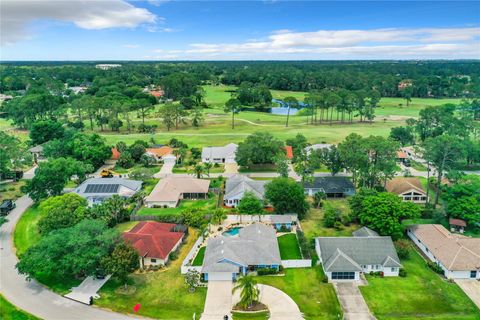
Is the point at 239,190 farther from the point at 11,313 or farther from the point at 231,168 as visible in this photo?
the point at 11,313

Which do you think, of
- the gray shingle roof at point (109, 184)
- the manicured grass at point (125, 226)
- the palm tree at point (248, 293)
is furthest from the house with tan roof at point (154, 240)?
the gray shingle roof at point (109, 184)

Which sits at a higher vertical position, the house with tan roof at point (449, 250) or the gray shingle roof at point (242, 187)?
the gray shingle roof at point (242, 187)

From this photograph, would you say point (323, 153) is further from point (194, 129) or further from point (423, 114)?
point (194, 129)

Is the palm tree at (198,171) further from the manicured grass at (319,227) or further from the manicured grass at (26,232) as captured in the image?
the manicured grass at (26,232)

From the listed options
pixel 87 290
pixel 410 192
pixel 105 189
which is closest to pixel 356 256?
pixel 410 192

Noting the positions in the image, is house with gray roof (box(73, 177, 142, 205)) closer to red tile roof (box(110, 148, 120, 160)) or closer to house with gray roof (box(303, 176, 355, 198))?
red tile roof (box(110, 148, 120, 160))

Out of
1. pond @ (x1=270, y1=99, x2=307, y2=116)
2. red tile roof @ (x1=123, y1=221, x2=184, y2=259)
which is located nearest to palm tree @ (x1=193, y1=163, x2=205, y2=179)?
red tile roof @ (x1=123, y1=221, x2=184, y2=259)
